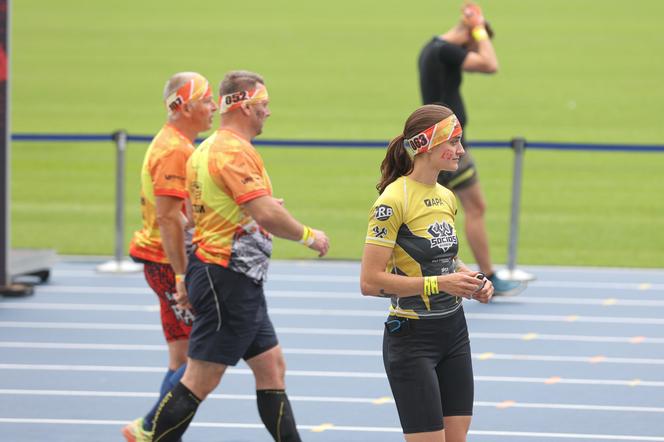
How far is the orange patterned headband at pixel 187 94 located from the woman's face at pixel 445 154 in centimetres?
174

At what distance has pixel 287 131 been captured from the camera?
22719 mm

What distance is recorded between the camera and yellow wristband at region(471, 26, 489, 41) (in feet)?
35.0

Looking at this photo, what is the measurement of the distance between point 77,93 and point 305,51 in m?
8.11

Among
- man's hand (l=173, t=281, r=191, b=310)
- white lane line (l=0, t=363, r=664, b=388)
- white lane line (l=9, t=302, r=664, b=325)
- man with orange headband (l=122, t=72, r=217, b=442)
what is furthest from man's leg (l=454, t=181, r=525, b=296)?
man's hand (l=173, t=281, r=191, b=310)

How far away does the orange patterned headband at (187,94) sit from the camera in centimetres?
675

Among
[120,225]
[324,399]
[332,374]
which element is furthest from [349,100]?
[324,399]

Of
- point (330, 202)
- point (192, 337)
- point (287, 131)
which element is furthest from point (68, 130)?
point (192, 337)

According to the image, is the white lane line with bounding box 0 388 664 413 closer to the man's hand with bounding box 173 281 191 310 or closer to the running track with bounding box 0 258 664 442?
the running track with bounding box 0 258 664 442

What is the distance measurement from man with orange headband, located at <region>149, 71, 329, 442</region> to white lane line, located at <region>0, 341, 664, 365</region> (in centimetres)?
309

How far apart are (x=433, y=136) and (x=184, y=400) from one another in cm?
184

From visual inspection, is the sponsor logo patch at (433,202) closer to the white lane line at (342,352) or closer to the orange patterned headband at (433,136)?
the orange patterned headband at (433,136)

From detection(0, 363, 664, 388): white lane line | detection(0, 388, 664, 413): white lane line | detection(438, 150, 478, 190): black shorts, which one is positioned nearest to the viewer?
detection(0, 388, 664, 413): white lane line

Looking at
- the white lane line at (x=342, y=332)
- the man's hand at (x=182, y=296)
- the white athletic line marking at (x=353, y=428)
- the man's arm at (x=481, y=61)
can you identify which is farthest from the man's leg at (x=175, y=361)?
the man's arm at (x=481, y=61)

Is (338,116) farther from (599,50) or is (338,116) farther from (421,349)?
(421,349)
